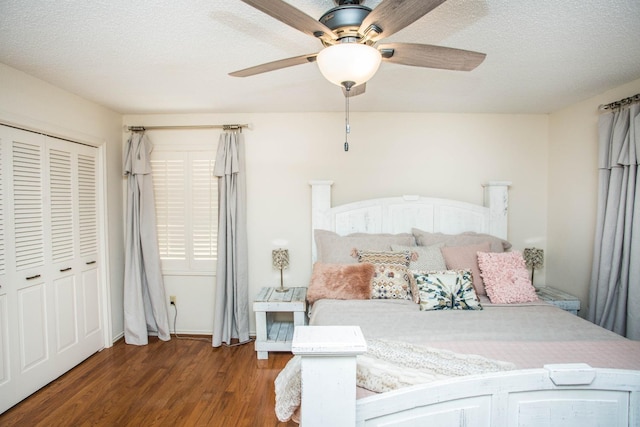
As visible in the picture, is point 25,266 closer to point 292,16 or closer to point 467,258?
point 292,16

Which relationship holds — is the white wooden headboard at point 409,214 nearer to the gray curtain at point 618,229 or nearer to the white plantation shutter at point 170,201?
the gray curtain at point 618,229

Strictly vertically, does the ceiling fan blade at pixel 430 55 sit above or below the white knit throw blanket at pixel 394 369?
above

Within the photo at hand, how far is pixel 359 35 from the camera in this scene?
130 centimetres

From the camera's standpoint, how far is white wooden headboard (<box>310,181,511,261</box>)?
124 inches

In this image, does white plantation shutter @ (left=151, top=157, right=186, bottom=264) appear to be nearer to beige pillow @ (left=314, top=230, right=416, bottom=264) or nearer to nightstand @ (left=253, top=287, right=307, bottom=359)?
nightstand @ (left=253, top=287, right=307, bottom=359)

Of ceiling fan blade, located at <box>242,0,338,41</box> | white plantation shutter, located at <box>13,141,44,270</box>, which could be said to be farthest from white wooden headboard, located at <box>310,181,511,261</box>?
white plantation shutter, located at <box>13,141,44,270</box>

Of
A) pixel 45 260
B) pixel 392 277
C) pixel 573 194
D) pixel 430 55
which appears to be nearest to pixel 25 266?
pixel 45 260

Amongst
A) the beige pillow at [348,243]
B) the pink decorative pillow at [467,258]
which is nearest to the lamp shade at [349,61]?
the beige pillow at [348,243]

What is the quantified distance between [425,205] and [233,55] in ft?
7.07

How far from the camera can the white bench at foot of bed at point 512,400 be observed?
94cm

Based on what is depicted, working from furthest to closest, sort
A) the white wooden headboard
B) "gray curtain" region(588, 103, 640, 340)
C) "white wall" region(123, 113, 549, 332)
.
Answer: "white wall" region(123, 113, 549, 332), the white wooden headboard, "gray curtain" region(588, 103, 640, 340)

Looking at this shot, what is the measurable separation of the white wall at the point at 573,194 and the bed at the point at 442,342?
0.54 meters

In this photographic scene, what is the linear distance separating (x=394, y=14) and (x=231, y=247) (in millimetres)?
2581

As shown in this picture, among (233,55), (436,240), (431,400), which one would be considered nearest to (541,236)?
(436,240)
